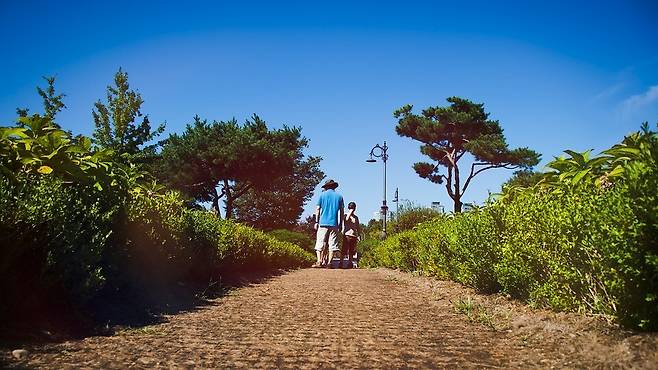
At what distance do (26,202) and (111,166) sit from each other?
4.42ft

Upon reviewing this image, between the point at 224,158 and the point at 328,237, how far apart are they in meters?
18.7

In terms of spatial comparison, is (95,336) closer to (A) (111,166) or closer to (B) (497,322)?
(A) (111,166)

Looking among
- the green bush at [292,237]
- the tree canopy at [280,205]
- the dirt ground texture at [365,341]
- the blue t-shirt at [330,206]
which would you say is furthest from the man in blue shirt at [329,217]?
the tree canopy at [280,205]

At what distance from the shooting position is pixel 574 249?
10.7ft

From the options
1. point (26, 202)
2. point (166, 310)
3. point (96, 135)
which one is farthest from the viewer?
point (96, 135)

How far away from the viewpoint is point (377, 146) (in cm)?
2978

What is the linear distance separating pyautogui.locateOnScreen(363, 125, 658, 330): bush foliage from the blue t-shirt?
7.55 metres

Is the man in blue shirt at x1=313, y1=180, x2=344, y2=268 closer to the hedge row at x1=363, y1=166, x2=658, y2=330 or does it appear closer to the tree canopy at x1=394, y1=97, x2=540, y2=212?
the hedge row at x1=363, y1=166, x2=658, y2=330

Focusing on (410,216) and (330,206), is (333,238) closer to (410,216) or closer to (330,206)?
(330,206)

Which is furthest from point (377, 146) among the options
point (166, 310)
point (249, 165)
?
point (166, 310)

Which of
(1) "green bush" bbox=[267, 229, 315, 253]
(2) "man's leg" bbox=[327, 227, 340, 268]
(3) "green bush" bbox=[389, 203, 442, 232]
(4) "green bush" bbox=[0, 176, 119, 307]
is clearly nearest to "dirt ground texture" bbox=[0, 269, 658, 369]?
(4) "green bush" bbox=[0, 176, 119, 307]

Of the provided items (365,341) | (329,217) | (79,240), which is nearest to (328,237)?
(329,217)

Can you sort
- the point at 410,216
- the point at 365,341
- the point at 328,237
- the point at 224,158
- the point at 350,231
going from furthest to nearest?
the point at 224,158
the point at 410,216
the point at 350,231
the point at 328,237
the point at 365,341

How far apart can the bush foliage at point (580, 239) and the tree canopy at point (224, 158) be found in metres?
26.0
